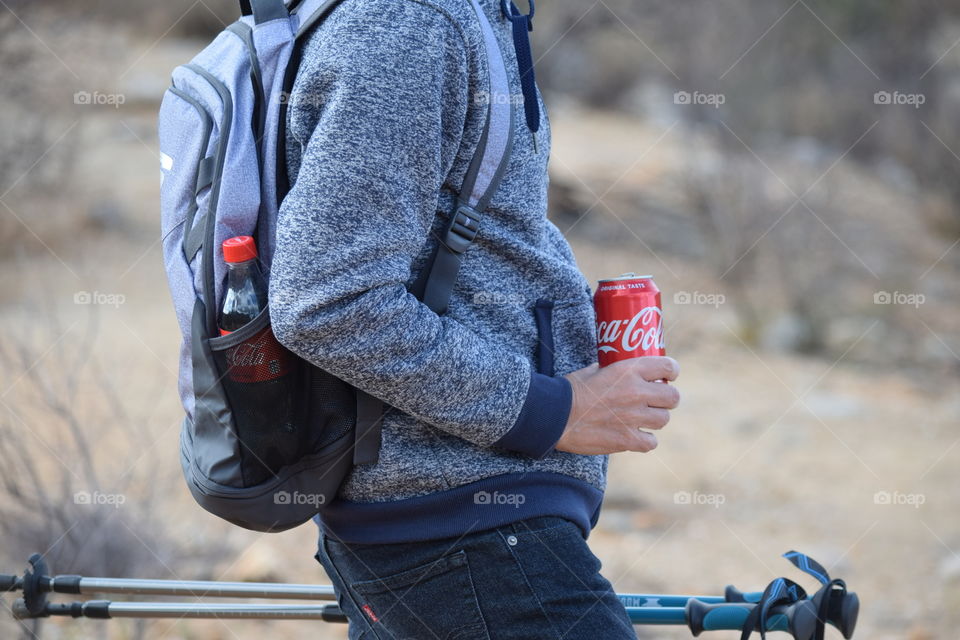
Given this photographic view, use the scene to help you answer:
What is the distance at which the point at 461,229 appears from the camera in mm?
1372

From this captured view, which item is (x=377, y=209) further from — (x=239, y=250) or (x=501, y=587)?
(x=501, y=587)

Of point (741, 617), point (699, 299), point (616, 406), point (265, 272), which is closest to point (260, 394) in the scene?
point (265, 272)

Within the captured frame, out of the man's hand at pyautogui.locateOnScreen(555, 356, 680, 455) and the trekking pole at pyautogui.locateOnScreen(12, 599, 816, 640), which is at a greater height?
the man's hand at pyautogui.locateOnScreen(555, 356, 680, 455)

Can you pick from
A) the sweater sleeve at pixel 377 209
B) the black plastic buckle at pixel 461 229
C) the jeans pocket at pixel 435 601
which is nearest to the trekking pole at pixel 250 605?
the jeans pocket at pixel 435 601

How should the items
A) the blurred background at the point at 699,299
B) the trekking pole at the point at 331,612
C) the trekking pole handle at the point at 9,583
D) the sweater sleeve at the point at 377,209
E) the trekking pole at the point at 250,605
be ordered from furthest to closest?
the blurred background at the point at 699,299
the trekking pole handle at the point at 9,583
the trekking pole at the point at 250,605
the trekking pole at the point at 331,612
the sweater sleeve at the point at 377,209

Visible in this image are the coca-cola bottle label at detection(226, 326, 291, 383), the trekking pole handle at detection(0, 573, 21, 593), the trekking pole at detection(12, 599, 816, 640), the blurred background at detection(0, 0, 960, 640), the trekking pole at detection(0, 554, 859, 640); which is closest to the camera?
the coca-cola bottle label at detection(226, 326, 291, 383)

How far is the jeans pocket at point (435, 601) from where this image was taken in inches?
53.6

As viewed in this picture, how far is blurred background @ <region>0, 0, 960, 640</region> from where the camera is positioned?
161 inches

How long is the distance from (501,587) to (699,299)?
25.2 ft

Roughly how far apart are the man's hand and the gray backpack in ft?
0.88

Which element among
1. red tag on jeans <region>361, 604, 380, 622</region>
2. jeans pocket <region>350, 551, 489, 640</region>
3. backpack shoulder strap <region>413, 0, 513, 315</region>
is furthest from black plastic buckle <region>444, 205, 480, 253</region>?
red tag on jeans <region>361, 604, 380, 622</region>

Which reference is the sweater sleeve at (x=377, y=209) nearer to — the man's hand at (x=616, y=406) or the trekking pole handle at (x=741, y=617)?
the man's hand at (x=616, y=406)

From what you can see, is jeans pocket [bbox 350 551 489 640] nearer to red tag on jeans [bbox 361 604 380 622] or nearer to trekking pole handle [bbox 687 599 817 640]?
red tag on jeans [bbox 361 604 380 622]

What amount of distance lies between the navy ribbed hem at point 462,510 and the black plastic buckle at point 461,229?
345 millimetres
